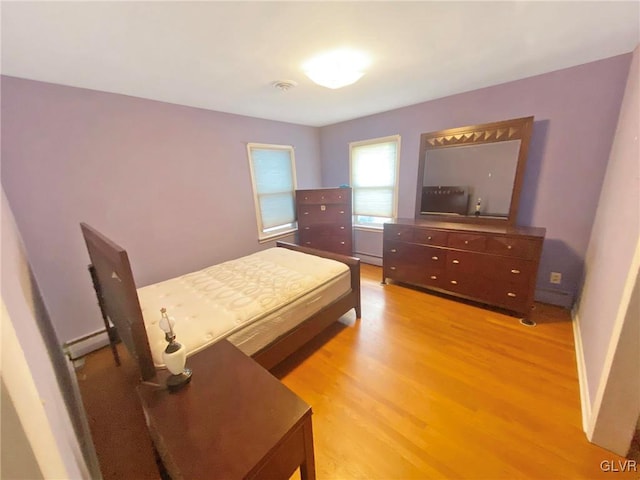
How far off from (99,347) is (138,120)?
6.95 feet

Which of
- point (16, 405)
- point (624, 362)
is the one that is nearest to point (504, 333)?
point (624, 362)

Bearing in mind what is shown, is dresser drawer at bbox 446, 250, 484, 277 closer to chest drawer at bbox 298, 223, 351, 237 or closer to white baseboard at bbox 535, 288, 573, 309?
white baseboard at bbox 535, 288, 573, 309

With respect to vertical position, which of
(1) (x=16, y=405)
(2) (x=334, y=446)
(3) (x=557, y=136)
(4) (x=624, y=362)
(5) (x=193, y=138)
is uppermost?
(5) (x=193, y=138)

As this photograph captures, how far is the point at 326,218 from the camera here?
11.8 ft

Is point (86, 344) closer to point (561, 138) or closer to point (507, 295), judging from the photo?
point (507, 295)

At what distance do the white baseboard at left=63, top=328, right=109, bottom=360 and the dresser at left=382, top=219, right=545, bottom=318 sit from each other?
9.96 ft

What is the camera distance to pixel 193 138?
2.64 metres

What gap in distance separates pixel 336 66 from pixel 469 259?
2157mm

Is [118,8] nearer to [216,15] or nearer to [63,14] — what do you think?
[63,14]

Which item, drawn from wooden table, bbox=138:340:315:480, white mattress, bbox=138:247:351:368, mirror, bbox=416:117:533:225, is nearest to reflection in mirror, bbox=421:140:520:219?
mirror, bbox=416:117:533:225

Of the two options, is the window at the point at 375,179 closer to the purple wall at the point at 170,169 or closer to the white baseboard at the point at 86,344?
the purple wall at the point at 170,169

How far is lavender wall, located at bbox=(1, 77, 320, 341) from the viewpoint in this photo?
1.82 metres

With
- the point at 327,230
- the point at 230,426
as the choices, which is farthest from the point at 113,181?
the point at 327,230

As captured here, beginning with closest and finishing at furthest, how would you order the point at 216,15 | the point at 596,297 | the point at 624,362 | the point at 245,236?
the point at 624,362 < the point at 216,15 < the point at 596,297 < the point at 245,236
